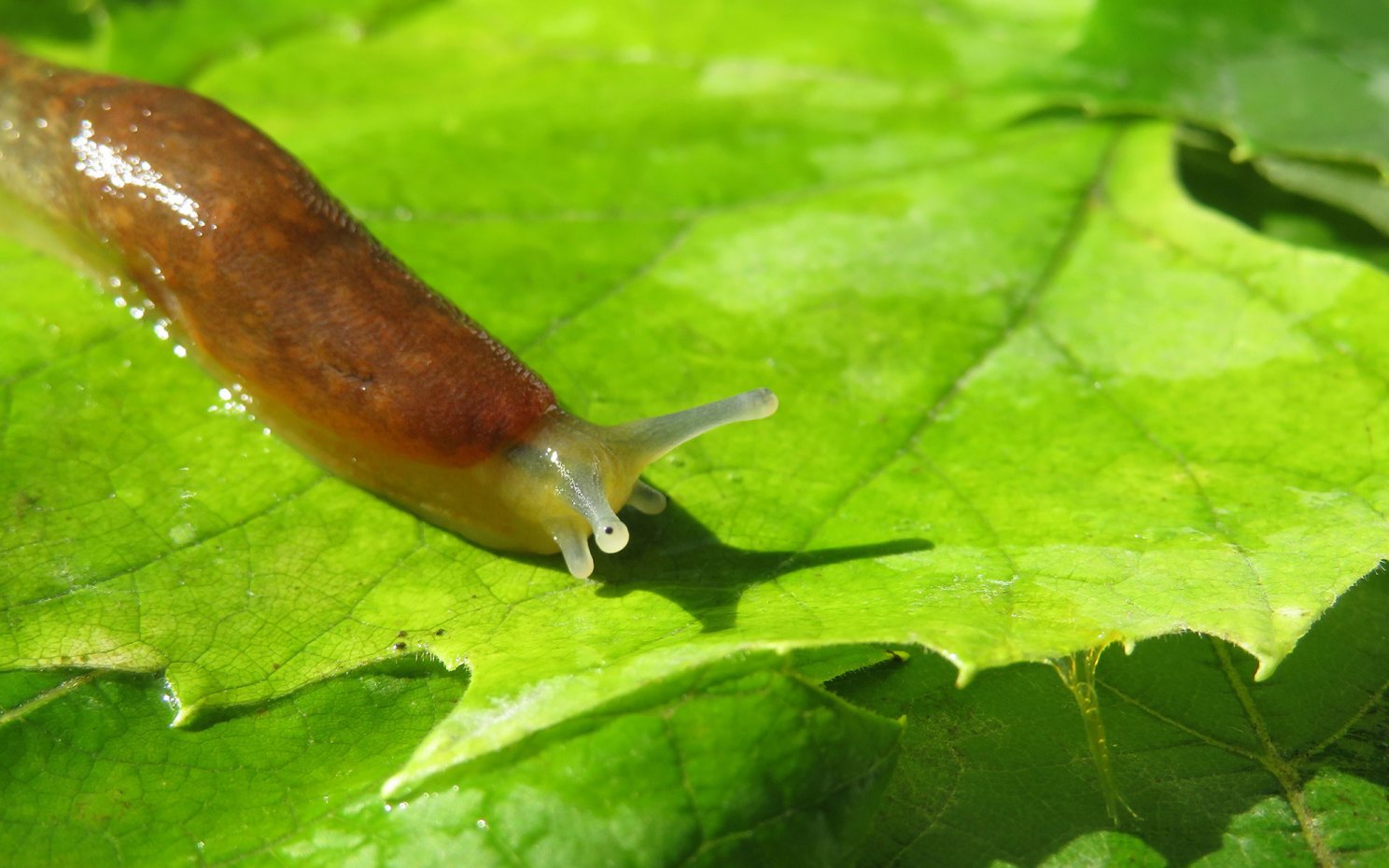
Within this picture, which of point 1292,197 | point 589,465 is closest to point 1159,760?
point 589,465

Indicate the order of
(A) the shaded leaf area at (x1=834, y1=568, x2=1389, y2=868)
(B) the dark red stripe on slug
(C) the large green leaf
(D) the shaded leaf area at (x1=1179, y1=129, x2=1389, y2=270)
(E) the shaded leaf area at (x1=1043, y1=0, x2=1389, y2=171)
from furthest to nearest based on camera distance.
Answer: (D) the shaded leaf area at (x1=1179, y1=129, x2=1389, y2=270) < (E) the shaded leaf area at (x1=1043, y1=0, x2=1389, y2=171) < (B) the dark red stripe on slug < (A) the shaded leaf area at (x1=834, y1=568, x2=1389, y2=868) < (C) the large green leaf

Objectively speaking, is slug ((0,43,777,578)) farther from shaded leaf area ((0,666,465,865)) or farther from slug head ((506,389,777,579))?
shaded leaf area ((0,666,465,865))

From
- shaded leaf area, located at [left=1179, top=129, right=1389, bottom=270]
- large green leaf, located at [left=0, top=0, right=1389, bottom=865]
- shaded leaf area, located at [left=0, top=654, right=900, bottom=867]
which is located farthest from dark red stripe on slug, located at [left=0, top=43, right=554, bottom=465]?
shaded leaf area, located at [left=1179, top=129, right=1389, bottom=270]

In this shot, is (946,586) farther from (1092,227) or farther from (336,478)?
(1092,227)

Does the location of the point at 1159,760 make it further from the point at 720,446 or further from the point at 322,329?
the point at 322,329

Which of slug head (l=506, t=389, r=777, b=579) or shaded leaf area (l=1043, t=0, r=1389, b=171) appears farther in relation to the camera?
shaded leaf area (l=1043, t=0, r=1389, b=171)

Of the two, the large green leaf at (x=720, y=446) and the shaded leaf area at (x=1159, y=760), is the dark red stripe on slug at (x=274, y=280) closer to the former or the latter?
the large green leaf at (x=720, y=446)

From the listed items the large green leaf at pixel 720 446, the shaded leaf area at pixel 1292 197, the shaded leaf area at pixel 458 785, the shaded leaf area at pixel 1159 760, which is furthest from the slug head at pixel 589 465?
the shaded leaf area at pixel 1292 197

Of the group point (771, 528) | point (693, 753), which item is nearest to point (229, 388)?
point (771, 528)
